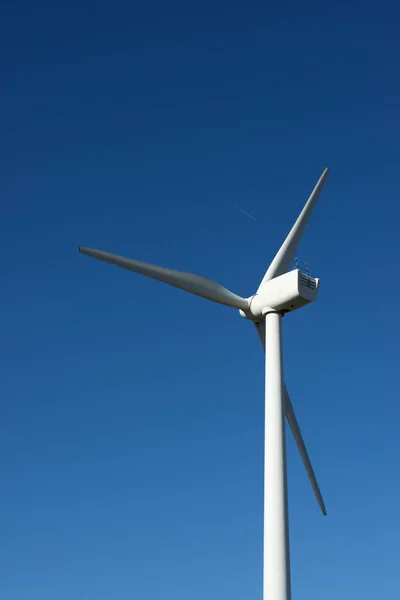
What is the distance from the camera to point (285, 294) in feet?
91.2

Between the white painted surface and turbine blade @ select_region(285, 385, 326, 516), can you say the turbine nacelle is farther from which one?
turbine blade @ select_region(285, 385, 326, 516)

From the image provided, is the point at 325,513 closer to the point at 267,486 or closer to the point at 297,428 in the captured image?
the point at 297,428

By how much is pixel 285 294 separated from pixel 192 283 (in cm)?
378

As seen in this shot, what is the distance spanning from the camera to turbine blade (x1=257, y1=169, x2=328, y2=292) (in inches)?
1213

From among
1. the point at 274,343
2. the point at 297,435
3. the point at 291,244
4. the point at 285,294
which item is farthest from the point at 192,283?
the point at 297,435

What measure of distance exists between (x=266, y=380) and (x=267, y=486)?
3866mm

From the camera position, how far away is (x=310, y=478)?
103ft

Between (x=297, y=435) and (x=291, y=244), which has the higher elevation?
(x=291, y=244)

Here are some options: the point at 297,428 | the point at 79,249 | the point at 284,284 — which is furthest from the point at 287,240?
the point at 79,249

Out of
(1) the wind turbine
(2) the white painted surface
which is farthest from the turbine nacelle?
(2) the white painted surface

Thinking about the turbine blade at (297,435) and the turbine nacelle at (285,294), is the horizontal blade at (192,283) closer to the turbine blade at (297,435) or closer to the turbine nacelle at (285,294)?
the turbine nacelle at (285,294)

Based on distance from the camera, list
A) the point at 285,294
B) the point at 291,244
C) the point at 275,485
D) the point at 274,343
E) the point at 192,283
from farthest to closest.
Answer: the point at 291,244 → the point at 192,283 → the point at 285,294 → the point at 274,343 → the point at 275,485

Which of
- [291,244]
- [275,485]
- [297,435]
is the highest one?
[291,244]

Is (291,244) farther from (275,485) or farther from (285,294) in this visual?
(275,485)
